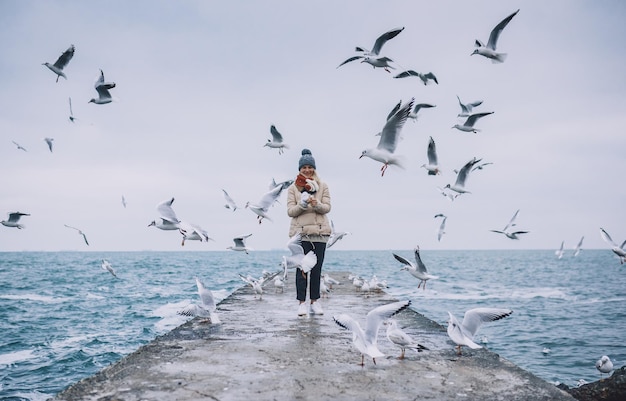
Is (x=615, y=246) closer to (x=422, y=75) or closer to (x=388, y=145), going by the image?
(x=422, y=75)

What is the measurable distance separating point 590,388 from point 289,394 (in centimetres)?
496

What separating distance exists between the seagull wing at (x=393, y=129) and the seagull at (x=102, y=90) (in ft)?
18.7

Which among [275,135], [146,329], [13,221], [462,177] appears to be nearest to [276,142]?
[275,135]

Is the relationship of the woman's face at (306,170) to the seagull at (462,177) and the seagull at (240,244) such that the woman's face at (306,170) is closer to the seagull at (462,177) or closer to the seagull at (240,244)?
the seagull at (240,244)

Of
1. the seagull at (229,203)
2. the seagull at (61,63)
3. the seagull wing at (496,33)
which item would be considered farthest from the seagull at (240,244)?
the seagull wing at (496,33)

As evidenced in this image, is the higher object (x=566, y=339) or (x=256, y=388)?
(x=256, y=388)

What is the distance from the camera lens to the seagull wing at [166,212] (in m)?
6.56

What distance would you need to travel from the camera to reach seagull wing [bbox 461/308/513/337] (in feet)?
14.5

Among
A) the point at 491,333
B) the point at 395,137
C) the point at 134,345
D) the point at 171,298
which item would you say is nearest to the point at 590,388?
the point at 395,137

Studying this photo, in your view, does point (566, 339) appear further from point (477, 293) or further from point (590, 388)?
point (477, 293)

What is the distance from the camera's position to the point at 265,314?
7.12 metres

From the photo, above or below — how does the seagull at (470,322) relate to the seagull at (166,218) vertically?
below

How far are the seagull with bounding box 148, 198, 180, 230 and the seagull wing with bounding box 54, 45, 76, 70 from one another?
4495 mm

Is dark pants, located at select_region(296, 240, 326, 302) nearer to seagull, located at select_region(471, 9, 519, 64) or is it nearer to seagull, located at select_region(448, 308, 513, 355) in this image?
seagull, located at select_region(448, 308, 513, 355)
